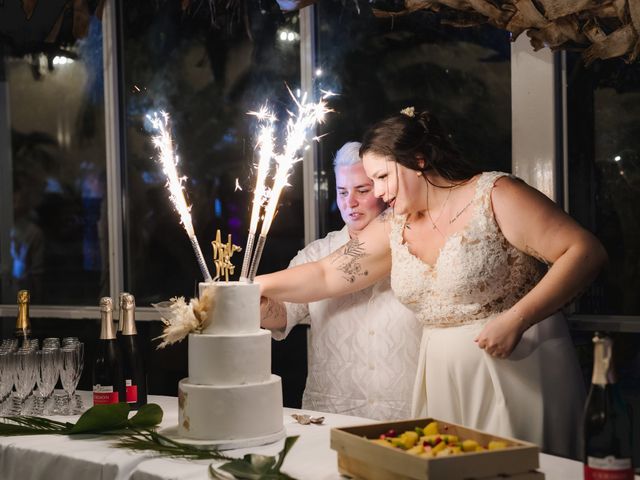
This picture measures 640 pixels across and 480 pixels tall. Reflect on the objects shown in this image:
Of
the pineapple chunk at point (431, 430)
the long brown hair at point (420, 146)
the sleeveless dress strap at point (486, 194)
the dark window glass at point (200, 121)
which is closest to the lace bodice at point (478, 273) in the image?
the sleeveless dress strap at point (486, 194)

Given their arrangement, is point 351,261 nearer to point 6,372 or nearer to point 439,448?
point 6,372

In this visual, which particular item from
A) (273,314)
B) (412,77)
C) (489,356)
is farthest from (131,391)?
(412,77)

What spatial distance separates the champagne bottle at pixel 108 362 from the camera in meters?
2.67

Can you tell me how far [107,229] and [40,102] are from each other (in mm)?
837

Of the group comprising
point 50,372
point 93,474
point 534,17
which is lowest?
point 93,474

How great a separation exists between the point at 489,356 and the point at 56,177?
120 inches

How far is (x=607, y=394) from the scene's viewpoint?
1.63 metres

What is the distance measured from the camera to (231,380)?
7.27 feet

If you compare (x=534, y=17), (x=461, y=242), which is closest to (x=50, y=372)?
(x=461, y=242)

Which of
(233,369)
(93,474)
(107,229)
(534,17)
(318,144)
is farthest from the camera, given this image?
(107,229)

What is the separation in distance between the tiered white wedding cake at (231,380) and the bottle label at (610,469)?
0.92 m

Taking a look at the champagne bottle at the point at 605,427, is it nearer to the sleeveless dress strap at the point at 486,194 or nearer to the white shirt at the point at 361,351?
the sleeveless dress strap at the point at 486,194

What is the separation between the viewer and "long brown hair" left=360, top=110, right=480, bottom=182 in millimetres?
2781

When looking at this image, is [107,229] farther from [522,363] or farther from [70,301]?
[522,363]
